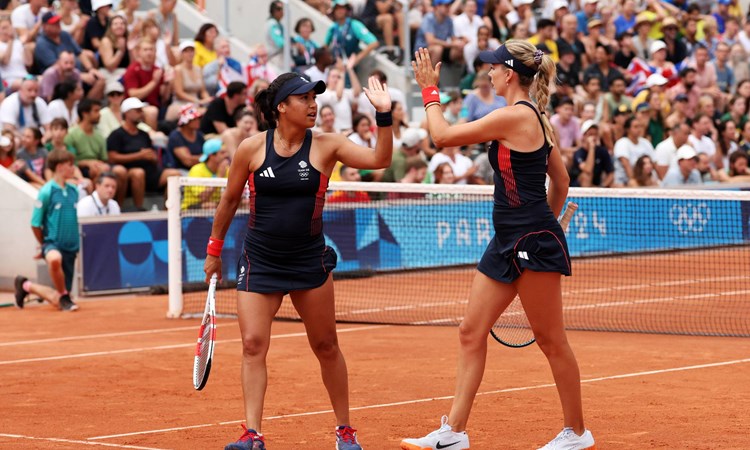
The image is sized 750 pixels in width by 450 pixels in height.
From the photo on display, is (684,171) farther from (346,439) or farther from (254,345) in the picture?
(254,345)

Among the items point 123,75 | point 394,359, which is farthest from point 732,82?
point 394,359

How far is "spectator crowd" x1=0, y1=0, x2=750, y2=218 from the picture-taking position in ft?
57.4

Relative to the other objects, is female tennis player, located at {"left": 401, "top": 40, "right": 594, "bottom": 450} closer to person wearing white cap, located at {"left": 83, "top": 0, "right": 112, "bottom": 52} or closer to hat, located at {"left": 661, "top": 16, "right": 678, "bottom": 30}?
person wearing white cap, located at {"left": 83, "top": 0, "right": 112, "bottom": 52}

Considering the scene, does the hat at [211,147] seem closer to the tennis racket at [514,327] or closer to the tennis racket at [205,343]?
the tennis racket at [514,327]

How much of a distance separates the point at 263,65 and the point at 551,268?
13.9m

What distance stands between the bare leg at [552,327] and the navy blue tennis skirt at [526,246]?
53mm

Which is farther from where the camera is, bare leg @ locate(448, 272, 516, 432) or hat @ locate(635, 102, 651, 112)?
hat @ locate(635, 102, 651, 112)

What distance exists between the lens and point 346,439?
753 cm

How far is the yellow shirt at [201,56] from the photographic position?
811 inches

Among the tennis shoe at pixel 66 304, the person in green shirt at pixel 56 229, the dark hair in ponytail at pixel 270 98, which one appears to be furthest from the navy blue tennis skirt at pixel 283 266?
the tennis shoe at pixel 66 304

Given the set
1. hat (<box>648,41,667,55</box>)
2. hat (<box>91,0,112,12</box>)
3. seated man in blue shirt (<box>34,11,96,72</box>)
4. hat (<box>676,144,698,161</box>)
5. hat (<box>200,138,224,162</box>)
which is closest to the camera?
hat (<box>200,138,224,162</box>)

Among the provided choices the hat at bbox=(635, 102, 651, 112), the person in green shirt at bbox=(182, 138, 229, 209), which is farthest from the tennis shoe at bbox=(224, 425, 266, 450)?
the hat at bbox=(635, 102, 651, 112)

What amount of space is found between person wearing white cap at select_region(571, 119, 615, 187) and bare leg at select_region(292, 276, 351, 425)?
41.9 ft

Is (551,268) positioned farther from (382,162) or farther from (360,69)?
(360,69)
